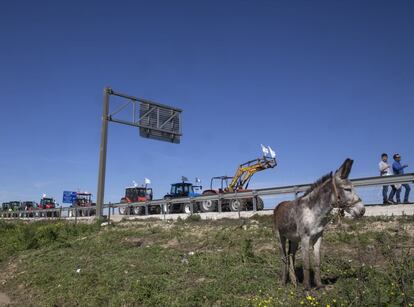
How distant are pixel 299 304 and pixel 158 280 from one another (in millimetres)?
3252

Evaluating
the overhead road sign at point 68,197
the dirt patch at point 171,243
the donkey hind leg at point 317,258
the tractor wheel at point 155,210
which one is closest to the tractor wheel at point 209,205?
the tractor wheel at point 155,210

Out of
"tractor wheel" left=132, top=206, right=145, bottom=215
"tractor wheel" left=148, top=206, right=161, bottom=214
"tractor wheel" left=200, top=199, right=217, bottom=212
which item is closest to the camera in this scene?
"tractor wheel" left=200, top=199, right=217, bottom=212

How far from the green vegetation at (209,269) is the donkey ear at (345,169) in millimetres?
988

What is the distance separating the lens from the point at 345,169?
17.7 ft

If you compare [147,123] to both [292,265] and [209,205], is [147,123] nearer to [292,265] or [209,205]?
[209,205]

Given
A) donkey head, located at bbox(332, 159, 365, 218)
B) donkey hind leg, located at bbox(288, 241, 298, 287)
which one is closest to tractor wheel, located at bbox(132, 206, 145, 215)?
donkey hind leg, located at bbox(288, 241, 298, 287)

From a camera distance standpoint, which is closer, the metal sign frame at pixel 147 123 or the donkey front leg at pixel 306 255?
the donkey front leg at pixel 306 255

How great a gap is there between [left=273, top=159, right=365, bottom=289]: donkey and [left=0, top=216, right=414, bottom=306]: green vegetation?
0.48 meters

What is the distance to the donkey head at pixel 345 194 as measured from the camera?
206 inches

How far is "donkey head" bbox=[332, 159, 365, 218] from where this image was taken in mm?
5223

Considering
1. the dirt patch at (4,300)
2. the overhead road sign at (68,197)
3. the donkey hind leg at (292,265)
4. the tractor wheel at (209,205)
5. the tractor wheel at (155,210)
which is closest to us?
the donkey hind leg at (292,265)

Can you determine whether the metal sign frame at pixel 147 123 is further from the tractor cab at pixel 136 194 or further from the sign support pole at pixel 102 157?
the tractor cab at pixel 136 194

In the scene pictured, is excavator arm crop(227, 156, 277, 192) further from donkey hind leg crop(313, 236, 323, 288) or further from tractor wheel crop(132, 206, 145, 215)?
donkey hind leg crop(313, 236, 323, 288)

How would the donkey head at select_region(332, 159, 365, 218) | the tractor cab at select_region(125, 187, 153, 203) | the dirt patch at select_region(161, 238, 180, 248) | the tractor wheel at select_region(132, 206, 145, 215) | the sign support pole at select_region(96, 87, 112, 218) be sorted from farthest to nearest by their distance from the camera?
the tractor cab at select_region(125, 187, 153, 203) → the tractor wheel at select_region(132, 206, 145, 215) → the sign support pole at select_region(96, 87, 112, 218) → the dirt patch at select_region(161, 238, 180, 248) → the donkey head at select_region(332, 159, 365, 218)
